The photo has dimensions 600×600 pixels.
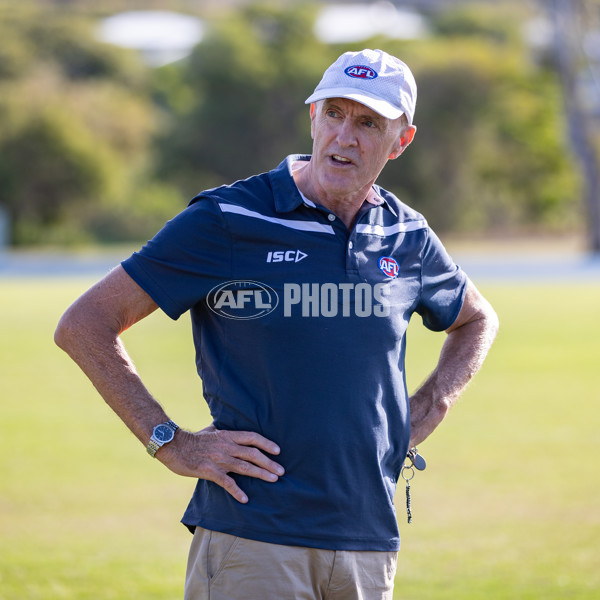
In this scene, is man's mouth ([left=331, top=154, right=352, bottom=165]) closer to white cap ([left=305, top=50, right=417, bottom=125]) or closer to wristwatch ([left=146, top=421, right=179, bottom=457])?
white cap ([left=305, top=50, right=417, bottom=125])

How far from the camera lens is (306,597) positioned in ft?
9.09

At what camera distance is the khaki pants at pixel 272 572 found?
108 inches

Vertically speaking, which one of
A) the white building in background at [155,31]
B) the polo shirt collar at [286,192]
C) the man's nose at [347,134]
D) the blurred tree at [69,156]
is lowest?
the polo shirt collar at [286,192]

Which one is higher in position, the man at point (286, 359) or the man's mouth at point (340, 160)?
the man's mouth at point (340, 160)

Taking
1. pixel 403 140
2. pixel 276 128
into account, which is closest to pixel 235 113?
pixel 276 128

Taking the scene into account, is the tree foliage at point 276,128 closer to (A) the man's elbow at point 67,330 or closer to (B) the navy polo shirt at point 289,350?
(A) the man's elbow at point 67,330

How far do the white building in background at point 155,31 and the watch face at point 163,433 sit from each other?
7342 cm

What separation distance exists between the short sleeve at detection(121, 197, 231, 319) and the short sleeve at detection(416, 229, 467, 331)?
2.12ft

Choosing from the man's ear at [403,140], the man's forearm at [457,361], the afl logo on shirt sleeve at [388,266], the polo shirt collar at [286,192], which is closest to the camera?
the polo shirt collar at [286,192]

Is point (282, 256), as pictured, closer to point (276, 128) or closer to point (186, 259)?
point (186, 259)

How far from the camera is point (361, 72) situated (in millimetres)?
2908

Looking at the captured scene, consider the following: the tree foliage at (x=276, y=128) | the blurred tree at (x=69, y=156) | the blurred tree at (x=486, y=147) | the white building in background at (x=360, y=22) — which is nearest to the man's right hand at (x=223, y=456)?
the blurred tree at (x=69, y=156)

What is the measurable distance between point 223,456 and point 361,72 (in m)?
1.07

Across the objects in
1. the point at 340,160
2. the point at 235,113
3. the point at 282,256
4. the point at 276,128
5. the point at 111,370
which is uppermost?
the point at 235,113
